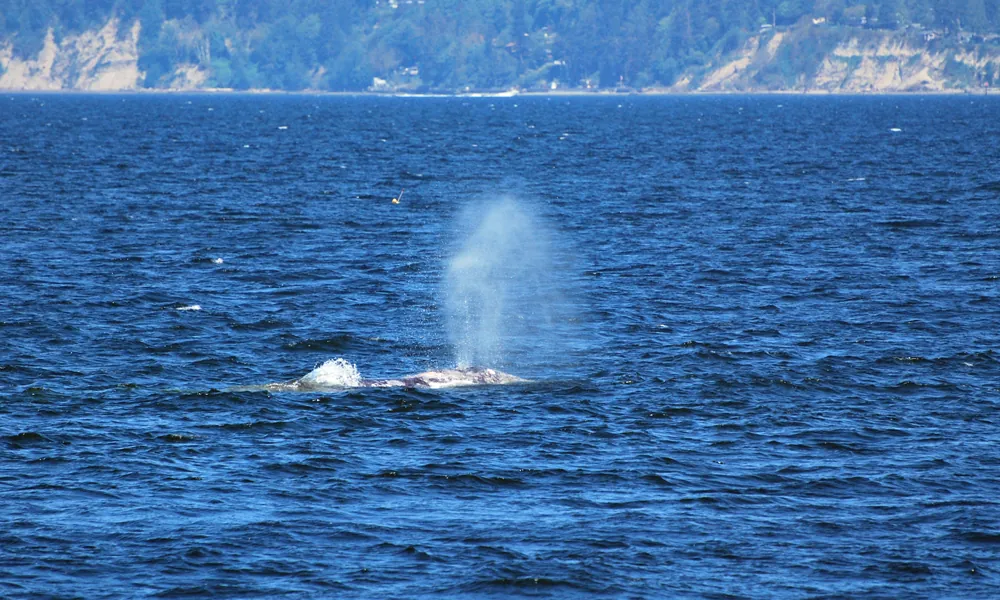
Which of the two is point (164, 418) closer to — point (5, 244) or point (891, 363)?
point (891, 363)

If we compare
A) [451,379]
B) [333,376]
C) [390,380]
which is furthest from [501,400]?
[333,376]

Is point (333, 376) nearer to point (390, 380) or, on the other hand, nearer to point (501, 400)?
point (390, 380)

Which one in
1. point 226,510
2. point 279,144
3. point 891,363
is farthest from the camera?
point 279,144

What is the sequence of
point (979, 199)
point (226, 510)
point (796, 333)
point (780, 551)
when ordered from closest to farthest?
point (780, 551), point (226, 510), point (796, 333), point (979, 199)

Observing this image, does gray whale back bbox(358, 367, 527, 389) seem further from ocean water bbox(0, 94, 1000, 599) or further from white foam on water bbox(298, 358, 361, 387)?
ocean water bbox(0, 94, 1000, 599)

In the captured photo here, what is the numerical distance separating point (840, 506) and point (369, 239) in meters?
39.8

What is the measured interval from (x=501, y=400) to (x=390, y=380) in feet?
10.4

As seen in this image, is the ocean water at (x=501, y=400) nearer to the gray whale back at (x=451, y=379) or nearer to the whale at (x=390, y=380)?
the whale at (x=390, y=380)

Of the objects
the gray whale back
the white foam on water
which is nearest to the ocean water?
the white foam on water

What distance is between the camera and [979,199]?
2997 inches

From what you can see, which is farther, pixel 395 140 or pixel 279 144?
pixel 395 140

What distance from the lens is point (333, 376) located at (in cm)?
3434

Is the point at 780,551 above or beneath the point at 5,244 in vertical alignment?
beneath

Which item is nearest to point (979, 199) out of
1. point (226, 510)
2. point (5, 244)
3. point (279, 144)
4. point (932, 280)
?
point (932, 280)
